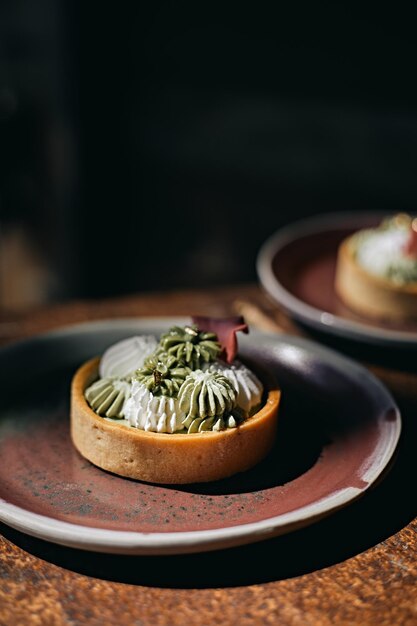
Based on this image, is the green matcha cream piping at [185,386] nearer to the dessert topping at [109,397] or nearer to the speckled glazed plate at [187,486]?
the dessert topping at [109,397]

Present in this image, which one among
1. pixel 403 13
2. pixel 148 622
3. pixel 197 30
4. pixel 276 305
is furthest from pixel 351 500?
pixel 197 30

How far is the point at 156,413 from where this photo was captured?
5.62ft

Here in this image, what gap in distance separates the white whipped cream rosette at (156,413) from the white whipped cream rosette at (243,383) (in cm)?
14

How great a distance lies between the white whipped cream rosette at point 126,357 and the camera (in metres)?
1.87

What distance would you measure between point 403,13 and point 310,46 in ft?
1.86

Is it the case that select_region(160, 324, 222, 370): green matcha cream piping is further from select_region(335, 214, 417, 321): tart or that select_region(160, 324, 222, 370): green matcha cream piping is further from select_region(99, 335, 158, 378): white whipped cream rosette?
select_region(335, 214, 417, 321): tart

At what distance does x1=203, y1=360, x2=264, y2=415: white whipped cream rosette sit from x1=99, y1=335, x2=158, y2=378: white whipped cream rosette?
0.17m

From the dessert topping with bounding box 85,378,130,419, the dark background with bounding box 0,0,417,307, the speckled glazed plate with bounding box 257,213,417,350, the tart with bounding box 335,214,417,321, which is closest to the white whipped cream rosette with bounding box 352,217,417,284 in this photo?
the tart with bounding box 335,214,417,321

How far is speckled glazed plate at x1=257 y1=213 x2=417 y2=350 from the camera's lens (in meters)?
2.31

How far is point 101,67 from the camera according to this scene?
4828 mm

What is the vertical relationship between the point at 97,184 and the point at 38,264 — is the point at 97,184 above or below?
above

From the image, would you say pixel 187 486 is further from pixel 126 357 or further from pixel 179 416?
pixel 126 357

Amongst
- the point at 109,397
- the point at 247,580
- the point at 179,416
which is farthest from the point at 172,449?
the point at 247,580

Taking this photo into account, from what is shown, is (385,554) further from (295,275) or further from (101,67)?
(101,67)
